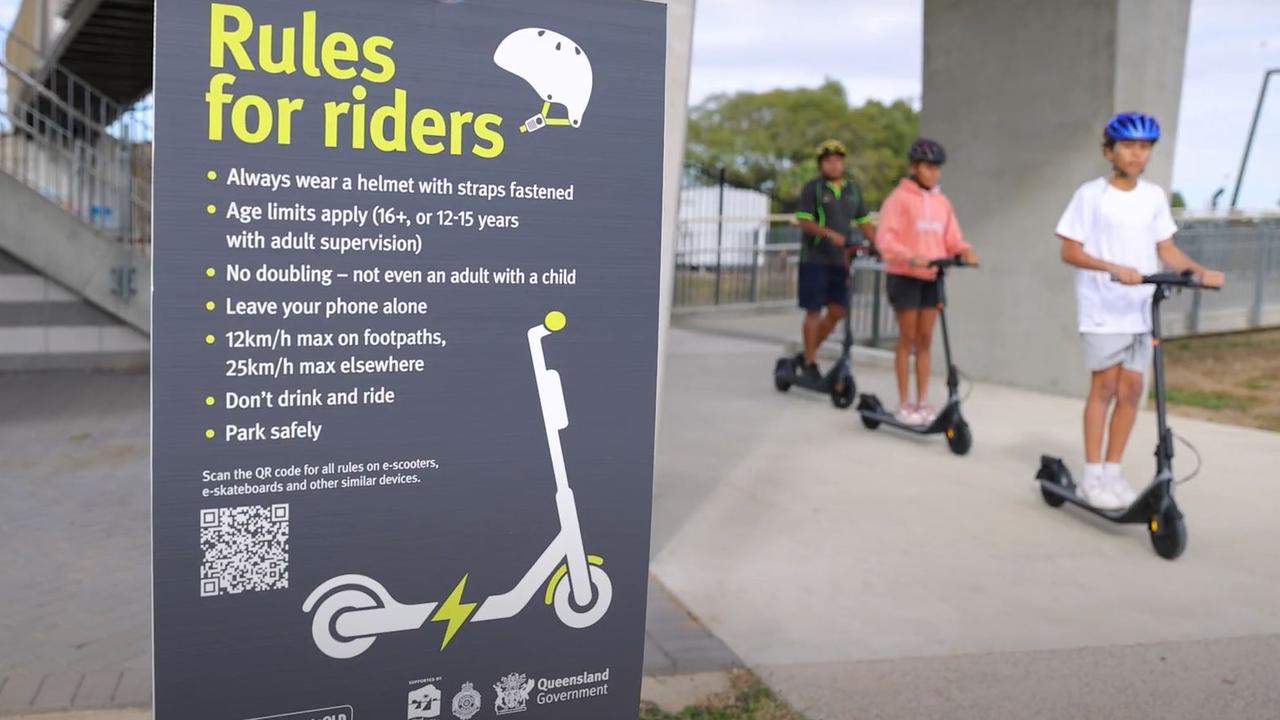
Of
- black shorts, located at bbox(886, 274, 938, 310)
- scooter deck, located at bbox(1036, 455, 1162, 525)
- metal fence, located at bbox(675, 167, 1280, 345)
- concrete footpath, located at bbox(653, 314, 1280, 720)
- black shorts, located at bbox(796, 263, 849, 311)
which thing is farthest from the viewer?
metal fence, located at bbox(675, 167, 1280, 345)

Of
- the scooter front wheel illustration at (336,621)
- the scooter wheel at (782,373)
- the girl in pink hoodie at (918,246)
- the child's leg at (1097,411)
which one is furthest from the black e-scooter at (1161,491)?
the scooter wheel at (782,373)

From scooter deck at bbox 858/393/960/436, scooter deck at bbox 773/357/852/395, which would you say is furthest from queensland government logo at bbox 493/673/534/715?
scooter deck at bbox 773/357/852/395

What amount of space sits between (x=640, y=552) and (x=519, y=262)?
2.57 feet

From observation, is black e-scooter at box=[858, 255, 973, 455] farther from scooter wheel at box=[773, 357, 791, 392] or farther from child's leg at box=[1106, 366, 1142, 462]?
scooter wheel at box=[773, 357, 791, 392]

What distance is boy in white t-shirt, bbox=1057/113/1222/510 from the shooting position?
5785 millimetres

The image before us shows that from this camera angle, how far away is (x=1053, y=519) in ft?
20.4

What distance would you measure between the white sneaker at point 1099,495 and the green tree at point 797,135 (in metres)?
54.5

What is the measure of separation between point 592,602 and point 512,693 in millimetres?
281

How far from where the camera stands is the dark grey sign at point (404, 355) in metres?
2.52

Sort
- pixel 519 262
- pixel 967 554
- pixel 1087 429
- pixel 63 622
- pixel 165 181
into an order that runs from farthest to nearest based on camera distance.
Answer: pixel 1087 429, pixel 967 554, pixel 63 622, pixel 519 262, pixel 165 181

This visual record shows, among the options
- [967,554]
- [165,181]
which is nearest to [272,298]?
[165,181]

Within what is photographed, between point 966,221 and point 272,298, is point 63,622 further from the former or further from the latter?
point 966,221

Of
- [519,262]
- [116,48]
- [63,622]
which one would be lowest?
[63,622]

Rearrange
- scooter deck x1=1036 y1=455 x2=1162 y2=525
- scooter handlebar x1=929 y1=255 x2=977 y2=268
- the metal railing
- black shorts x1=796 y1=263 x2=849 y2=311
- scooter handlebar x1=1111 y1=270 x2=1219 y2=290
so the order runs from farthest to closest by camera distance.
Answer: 1. the metal railing
2. black shorts x1=796 y1=263 x2=849 y2=311
3. scooter handlebar x1=929 y1=255 x2=977 y2=268
4. scooter deck x1=1036 y1=455 x2=1162 y2=525
5. scooter handlebar x1=1111 y1=270 x2=1219 y2=290
